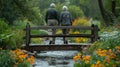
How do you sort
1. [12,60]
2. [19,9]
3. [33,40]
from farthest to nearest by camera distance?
[33,40]
[19,9]
[12,60]

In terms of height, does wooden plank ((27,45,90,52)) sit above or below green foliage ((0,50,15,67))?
below

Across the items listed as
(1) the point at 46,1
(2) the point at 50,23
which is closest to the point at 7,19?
(2) the point at 50,23

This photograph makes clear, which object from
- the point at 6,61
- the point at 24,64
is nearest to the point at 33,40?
the point at 24,64

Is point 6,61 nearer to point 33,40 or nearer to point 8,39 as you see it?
point 8,39

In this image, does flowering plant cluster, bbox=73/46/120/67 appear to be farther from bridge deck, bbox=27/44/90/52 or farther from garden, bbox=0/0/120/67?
bridge deck, bbox=27/44/90/52

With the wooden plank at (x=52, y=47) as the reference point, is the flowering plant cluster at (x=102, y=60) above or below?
above

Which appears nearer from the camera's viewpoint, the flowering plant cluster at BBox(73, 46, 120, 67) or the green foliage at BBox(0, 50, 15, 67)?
the flowering plant cluster at BBox(73, 46, 120, 67)

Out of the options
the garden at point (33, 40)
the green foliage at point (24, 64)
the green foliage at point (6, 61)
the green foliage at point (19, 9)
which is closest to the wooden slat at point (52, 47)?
the garden at point (33, 40)

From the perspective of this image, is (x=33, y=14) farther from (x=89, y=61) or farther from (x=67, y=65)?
(x=89, y=61)

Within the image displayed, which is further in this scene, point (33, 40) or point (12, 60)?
point (33, 40)

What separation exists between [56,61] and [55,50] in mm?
2741

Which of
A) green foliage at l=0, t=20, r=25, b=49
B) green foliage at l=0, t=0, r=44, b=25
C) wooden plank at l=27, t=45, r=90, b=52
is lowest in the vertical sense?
wooden plank at l=27, t=45, r=90, b=52

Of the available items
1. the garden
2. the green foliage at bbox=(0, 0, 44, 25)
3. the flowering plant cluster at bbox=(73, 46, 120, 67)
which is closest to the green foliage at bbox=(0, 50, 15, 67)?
the garden

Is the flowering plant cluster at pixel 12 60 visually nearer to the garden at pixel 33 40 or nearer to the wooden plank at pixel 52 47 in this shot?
the garden at pixel 33 40
